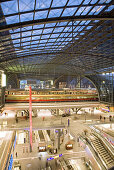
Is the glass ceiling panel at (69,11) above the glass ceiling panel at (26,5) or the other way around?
above

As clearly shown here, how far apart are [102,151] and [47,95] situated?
2761 centimetres

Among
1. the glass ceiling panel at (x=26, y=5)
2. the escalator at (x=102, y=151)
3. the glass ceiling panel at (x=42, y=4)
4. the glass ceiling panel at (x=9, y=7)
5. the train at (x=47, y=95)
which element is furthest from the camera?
the train at (x=47, y=95)

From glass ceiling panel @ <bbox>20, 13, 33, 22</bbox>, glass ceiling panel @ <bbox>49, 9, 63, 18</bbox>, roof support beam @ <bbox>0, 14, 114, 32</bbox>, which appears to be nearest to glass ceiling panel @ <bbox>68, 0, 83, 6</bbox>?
glass ceiling panel @ <bbox>49, 9, 63, 18</bbox>

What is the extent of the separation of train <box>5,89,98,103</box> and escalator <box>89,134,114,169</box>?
23.5 m

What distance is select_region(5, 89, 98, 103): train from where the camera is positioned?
42.8m

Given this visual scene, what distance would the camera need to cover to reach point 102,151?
21.8 meters

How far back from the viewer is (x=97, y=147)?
2258 cm

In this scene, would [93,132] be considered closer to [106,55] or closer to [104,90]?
[106,55]

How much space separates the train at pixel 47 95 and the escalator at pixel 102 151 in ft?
77.1

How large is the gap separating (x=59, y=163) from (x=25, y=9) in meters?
21.2

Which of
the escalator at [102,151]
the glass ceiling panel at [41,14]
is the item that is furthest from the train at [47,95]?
the glass ceiling panel at [41,14]

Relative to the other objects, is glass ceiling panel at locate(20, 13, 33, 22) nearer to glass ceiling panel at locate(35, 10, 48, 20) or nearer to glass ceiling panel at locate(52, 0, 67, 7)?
glass ceiling panel at locate(35, 10, 48, 20)

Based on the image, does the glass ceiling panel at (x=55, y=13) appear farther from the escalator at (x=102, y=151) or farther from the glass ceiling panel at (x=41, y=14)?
the escalator at (x=102, y=151)

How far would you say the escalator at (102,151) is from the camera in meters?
19.5
